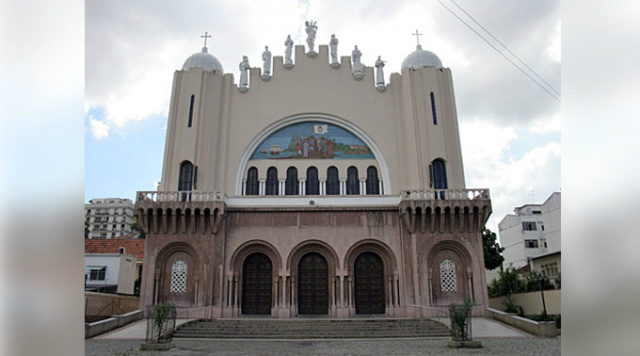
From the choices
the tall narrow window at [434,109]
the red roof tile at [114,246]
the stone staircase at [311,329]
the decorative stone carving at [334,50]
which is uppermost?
the decorative stone carving at [334,50]

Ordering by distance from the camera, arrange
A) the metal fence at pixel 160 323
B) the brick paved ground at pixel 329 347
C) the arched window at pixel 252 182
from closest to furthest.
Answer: the brick paved ground at pixel 329 347, the metal fence at pixel 160 323, the arched window at pixel 252 182

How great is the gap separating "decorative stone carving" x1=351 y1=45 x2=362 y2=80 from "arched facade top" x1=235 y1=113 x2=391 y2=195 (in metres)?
2.58

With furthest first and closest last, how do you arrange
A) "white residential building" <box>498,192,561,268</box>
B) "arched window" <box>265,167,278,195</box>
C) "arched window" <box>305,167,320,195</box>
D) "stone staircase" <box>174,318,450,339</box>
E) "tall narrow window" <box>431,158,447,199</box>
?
"white residential building" <box>498,192,561,268</box> < "arched window" <box>265,167,278,195</box> < "arched window" <box>305,167,320,195</box> < "tall narrow window" <box>431,158,447,199</box> < "stone staircase" <box>174,318,450,339</box>

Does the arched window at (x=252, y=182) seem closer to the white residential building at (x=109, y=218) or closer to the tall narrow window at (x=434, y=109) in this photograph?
the tall narrow window at (x=434, y=109)

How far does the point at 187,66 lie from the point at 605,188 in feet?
78.5

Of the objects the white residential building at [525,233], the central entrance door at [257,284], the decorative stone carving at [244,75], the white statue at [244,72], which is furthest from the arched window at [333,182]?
the white residential building at [525,233]

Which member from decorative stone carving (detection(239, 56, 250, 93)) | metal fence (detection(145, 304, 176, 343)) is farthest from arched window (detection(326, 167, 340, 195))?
metal fence (detection(145, 304, 176, 343))

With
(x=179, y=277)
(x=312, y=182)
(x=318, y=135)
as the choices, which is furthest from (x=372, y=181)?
(x=179, y=277)

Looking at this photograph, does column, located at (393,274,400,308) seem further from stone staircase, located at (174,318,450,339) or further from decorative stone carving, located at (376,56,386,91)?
decorative stone carving, located at (376,56,386,91)

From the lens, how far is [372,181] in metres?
22.7

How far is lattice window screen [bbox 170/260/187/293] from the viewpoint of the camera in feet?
66.2

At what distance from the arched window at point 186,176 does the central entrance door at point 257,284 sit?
4.88m

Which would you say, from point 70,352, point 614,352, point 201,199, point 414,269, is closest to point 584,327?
point 614,352

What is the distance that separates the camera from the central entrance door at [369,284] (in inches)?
803
